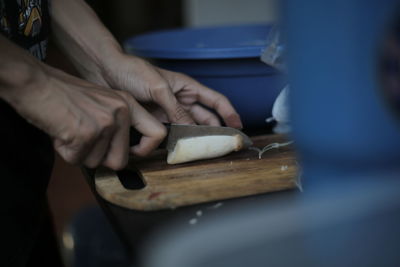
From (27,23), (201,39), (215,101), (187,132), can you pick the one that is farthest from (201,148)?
(201,39)

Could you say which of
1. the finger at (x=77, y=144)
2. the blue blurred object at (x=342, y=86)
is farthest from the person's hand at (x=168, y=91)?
the blue blurred object at (x=342, y=86)

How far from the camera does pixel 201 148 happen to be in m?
0.83

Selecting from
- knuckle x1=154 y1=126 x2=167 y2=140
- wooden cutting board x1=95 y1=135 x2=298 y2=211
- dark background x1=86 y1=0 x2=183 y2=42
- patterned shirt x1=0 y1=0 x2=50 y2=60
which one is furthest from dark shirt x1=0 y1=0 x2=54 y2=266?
dark background x1=86 y1=0 x2=183 y2=42

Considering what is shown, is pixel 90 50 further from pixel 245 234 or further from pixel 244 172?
pixel 245 234

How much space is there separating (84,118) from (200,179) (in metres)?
0.20

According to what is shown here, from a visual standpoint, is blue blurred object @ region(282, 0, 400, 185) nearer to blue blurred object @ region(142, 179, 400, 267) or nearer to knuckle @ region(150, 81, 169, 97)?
blue blurred object @ region(142, 179, 400, 267)

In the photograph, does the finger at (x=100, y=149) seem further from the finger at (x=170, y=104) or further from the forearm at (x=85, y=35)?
the forearm at (x=85, y=35)

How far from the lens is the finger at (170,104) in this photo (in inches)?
34.6

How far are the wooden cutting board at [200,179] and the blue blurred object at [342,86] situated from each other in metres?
0.34

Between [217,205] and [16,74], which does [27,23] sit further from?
[217,205]

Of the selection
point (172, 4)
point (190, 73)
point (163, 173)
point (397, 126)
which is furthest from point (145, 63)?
point (172, 4)

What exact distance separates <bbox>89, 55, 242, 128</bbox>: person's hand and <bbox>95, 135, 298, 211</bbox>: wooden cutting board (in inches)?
3.5

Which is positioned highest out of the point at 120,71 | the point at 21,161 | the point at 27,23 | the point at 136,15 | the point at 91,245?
the point at 27,23

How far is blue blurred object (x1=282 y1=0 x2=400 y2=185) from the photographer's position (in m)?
0.30
